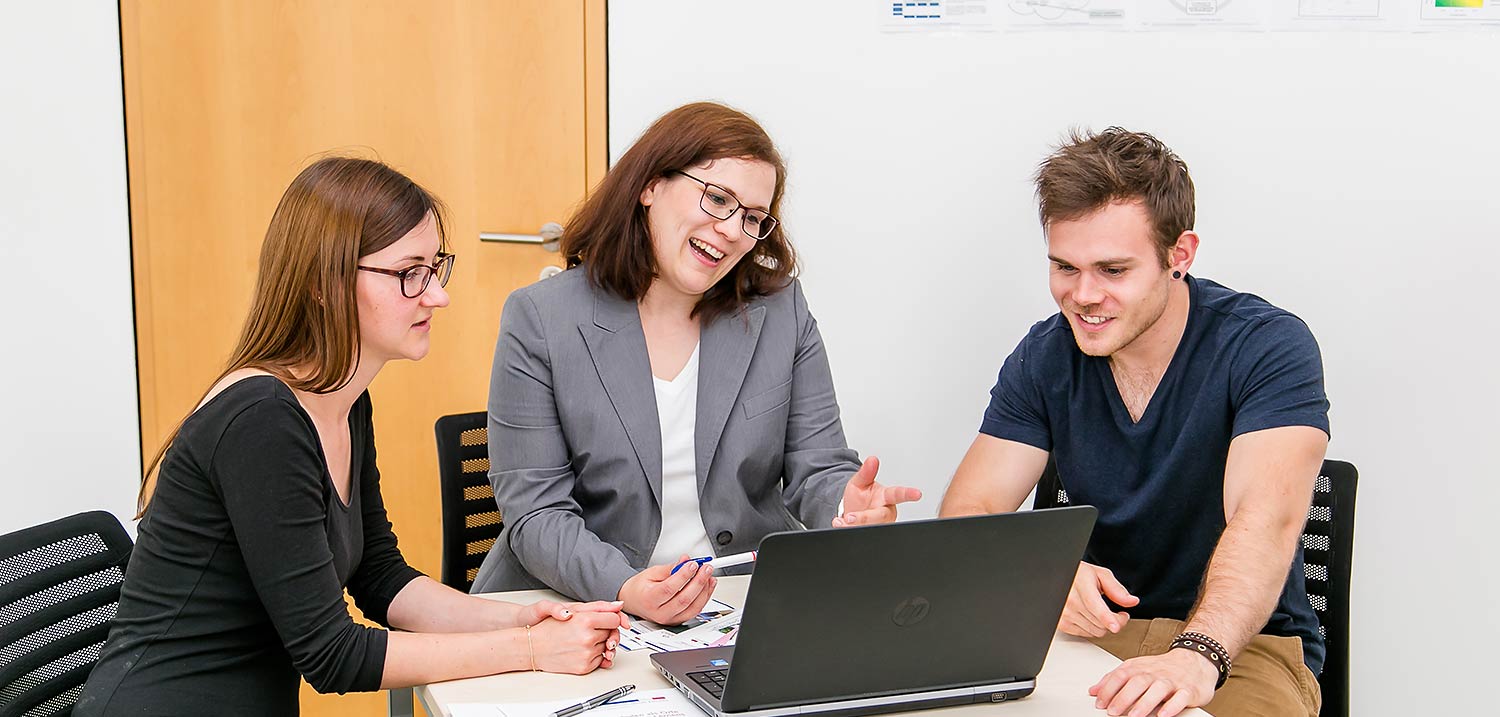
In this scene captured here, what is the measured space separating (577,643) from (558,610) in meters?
0.09

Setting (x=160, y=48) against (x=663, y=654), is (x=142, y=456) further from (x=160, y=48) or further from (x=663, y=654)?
(x=663, y=654)

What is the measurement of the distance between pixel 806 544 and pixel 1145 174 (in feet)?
3.33

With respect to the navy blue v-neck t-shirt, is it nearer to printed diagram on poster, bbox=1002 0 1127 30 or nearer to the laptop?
the laptop

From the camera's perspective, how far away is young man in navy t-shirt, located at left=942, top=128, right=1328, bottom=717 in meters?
1.82

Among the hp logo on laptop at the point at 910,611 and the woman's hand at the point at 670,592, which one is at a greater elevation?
the hp logo on laptop at the point at 910,611

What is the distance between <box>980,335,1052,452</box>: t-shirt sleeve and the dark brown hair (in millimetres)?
269

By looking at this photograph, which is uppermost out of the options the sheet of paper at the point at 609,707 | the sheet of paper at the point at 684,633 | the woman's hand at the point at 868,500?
the woman's hand at the point at 868,500

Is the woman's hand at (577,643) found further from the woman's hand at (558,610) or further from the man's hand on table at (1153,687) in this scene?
the man's hand on table at (1153,687)

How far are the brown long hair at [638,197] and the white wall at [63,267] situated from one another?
128 centimetres

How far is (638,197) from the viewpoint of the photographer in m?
2.07

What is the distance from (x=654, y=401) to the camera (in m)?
2.02

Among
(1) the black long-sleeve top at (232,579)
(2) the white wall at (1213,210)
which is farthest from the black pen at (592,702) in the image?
(2) the white wall at (1213,210)

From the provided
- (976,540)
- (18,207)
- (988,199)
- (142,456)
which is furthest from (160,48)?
(976,540)

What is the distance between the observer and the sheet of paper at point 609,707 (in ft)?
4.47
